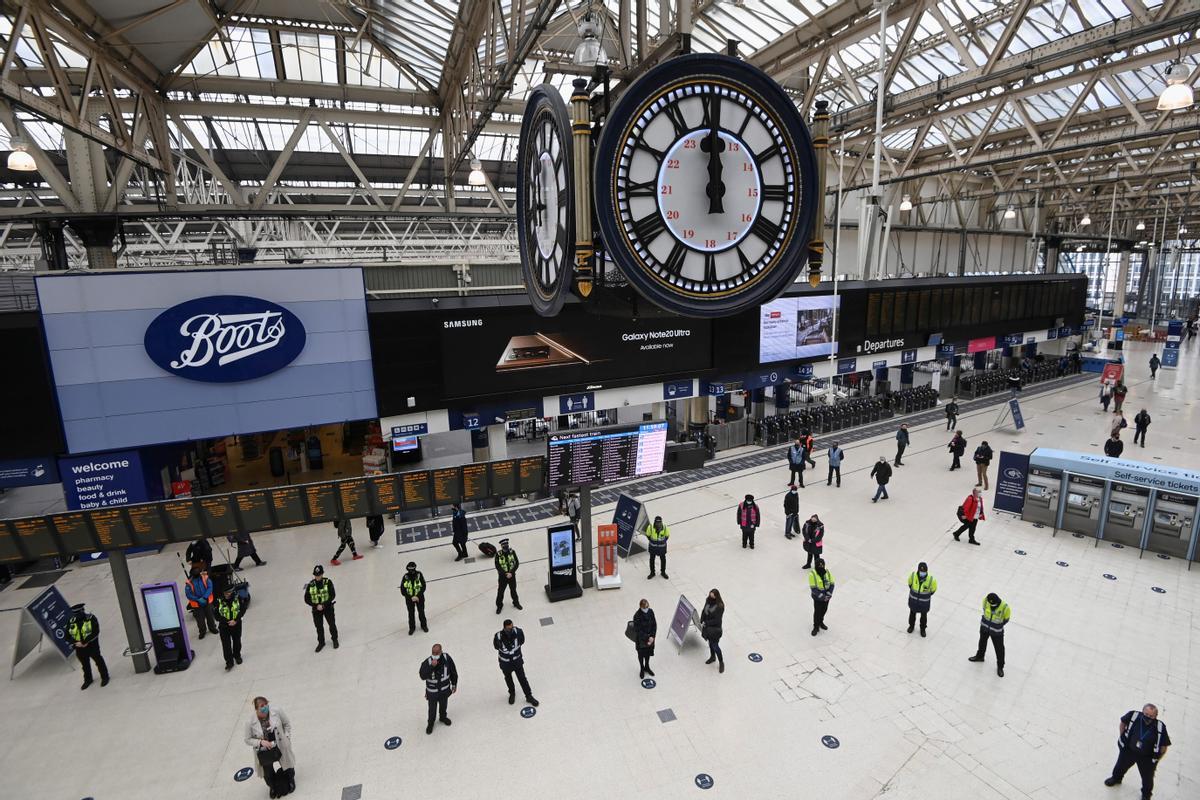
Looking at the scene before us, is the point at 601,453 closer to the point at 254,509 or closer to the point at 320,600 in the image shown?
the point at 320,600

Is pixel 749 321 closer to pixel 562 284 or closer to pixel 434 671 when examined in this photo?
pixel 434 671

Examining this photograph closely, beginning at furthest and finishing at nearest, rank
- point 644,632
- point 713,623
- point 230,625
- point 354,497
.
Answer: point 354,497, point 230,625, point 713,623, point 644,632

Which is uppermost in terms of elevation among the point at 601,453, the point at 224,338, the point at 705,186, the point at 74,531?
the point at 705,186

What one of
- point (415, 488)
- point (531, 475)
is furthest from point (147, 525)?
point (531, 475)

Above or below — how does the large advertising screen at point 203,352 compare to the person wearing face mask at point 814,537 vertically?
above

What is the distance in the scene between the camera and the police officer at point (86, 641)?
310 inches

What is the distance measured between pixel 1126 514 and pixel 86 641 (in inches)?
688

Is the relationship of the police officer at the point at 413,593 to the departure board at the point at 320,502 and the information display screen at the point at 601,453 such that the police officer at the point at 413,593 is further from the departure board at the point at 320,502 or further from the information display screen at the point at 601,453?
the information display screen at the point at 601,453

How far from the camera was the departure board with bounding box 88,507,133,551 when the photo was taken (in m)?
7.94

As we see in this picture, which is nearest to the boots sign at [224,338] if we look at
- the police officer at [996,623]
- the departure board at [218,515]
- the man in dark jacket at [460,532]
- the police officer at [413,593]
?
the departure board at [218,515]

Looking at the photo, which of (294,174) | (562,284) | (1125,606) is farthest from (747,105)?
(294,174)

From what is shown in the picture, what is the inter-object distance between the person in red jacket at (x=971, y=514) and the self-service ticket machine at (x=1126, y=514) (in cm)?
239

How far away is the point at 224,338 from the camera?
11500 mm

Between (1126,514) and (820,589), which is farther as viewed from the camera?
(1126,514)
